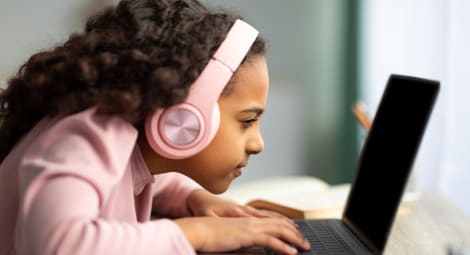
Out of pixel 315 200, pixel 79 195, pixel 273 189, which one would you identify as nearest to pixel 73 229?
pixel 79 195

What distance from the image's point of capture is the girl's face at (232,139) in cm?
75

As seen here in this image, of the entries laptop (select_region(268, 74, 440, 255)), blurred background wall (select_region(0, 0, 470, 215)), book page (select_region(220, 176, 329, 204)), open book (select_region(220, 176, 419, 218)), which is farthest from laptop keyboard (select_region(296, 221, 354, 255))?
blurred background wall (select_region(0, 0, 470, 215))

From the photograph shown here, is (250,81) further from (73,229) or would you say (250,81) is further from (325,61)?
(325,61)

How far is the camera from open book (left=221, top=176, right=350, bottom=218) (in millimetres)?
998

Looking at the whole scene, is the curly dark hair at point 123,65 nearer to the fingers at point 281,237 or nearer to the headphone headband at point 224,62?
the headphone headband at point 224,62

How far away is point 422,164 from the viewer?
5.09 feet

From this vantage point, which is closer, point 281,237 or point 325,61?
point 281,237

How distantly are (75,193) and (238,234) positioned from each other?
0.69 ft

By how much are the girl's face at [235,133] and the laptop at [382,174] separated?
A: 15cm

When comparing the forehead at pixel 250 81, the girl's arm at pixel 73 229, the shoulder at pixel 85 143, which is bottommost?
the girl's arm at pixel 73 229

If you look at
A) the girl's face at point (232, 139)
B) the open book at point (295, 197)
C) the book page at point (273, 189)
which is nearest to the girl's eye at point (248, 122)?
the girl's face at point (232, 139)

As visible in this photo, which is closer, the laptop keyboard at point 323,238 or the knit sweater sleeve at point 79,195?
the knit sweater sleeve at point 79,195

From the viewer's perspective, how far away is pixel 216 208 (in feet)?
2.86

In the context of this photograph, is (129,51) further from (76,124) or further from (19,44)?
(19,44)
